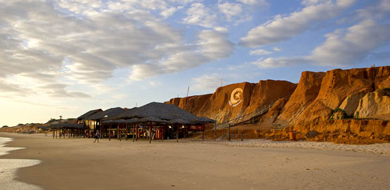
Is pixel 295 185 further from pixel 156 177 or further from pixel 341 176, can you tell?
pixel 156 177

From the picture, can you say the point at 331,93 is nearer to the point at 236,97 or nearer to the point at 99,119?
the point at 236,97

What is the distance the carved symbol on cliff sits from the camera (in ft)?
156

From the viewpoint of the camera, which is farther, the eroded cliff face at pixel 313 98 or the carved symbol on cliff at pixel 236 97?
the carved symbol on cliff at pixel 236 97

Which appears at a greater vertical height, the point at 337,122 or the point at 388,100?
the point at 388,100

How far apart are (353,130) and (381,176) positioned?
15143 millimetres

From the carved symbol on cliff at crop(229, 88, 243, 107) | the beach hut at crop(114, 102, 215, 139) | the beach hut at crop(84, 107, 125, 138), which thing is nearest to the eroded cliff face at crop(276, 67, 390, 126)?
the beach hut at crop(114, 102, 215, 139)

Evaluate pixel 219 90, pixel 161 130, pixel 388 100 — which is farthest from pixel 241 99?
pixel 388 100

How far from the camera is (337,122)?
72.3 ft

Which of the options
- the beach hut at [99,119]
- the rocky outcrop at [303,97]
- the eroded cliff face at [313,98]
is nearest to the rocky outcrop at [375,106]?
the eroded cliff face at [313,98]

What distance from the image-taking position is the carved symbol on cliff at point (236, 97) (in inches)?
1870

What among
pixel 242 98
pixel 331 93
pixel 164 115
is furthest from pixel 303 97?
pixel 164 115

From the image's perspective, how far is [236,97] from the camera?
48625 millimetres

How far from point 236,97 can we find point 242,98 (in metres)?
1.91

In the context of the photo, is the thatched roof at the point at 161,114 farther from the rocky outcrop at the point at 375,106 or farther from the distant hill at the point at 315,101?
the rocky outcrop at the point at 375,106
